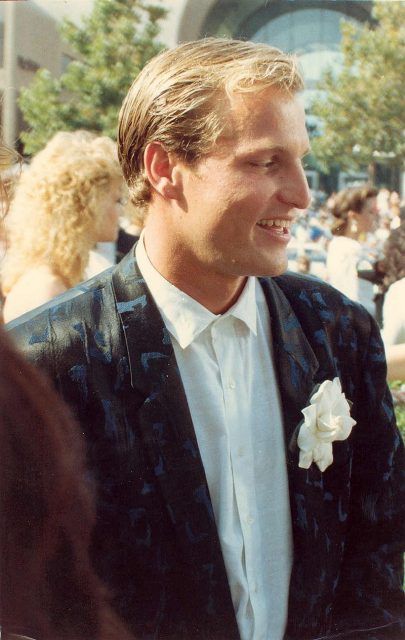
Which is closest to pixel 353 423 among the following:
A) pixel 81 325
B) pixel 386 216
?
pixel 81 325

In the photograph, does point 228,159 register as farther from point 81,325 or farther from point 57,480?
point 57,480

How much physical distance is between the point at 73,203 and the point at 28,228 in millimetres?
109

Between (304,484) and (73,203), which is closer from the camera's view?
(304,484)

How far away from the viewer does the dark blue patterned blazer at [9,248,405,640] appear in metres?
0.95

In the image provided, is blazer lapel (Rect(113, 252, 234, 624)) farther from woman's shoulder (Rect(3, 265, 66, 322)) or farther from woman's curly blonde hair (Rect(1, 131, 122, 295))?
woman's curly blonde hair (Rect(1, 131, 122, 295))

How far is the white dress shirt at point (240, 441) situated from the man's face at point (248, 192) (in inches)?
2.7

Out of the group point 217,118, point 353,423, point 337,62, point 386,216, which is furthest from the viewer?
point 386,216

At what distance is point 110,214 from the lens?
1.56m

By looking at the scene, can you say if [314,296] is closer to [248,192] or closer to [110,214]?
[248,192]

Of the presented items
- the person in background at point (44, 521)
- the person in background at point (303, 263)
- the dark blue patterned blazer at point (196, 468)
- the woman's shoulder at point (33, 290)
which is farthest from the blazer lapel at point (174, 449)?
the person in background at point (303, 263)

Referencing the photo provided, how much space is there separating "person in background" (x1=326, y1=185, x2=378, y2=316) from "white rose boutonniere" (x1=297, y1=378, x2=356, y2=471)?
0.39 metres

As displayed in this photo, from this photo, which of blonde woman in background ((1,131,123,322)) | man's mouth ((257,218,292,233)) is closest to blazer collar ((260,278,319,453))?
man's mouth ((257,218,292,233))

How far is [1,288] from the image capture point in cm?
139

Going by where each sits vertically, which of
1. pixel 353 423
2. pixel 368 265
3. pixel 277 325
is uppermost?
pixel 277 325
